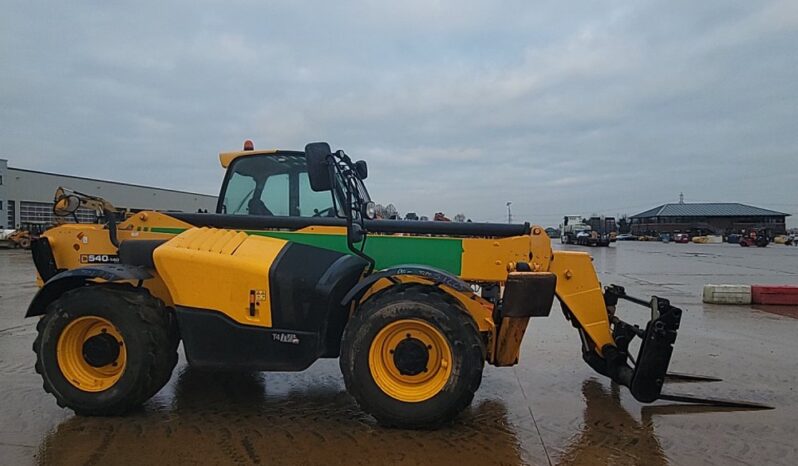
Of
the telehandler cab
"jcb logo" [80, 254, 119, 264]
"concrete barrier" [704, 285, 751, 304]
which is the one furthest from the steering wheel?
"concrete barrier" [704, 285, 751, 304]

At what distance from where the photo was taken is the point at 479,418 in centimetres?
428

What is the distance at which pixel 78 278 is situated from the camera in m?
4.30

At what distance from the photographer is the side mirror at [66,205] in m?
4.70

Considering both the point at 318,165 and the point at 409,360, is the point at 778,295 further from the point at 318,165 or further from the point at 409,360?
the point at 318,165

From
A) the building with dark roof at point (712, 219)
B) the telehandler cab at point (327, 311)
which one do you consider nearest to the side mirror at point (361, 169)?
the telehandler cab at point (327, 311)

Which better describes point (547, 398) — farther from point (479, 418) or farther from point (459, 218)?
point (459, 218)

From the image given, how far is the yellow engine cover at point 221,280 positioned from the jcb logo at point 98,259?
3.02 feet

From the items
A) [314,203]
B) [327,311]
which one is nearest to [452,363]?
[327,311]

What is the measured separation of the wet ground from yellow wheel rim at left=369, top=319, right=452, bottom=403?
A: 0.98 feet

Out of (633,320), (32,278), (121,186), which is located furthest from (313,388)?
(121,186)

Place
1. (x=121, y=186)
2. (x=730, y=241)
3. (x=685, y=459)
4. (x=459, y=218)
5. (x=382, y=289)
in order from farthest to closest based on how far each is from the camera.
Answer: (x=730, y=241) < (x=121, y=186) < (x=459, y=218) < (x=382, y=289) < (x=685, y=459)

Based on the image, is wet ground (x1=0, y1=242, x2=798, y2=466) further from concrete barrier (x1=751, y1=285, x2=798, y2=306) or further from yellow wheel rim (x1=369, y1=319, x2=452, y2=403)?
concrete barrier (x1=751, y1=285, x2=798, y2=306)

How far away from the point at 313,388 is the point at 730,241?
7198 cm

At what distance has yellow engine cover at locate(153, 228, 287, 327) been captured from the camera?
4.09 metres
